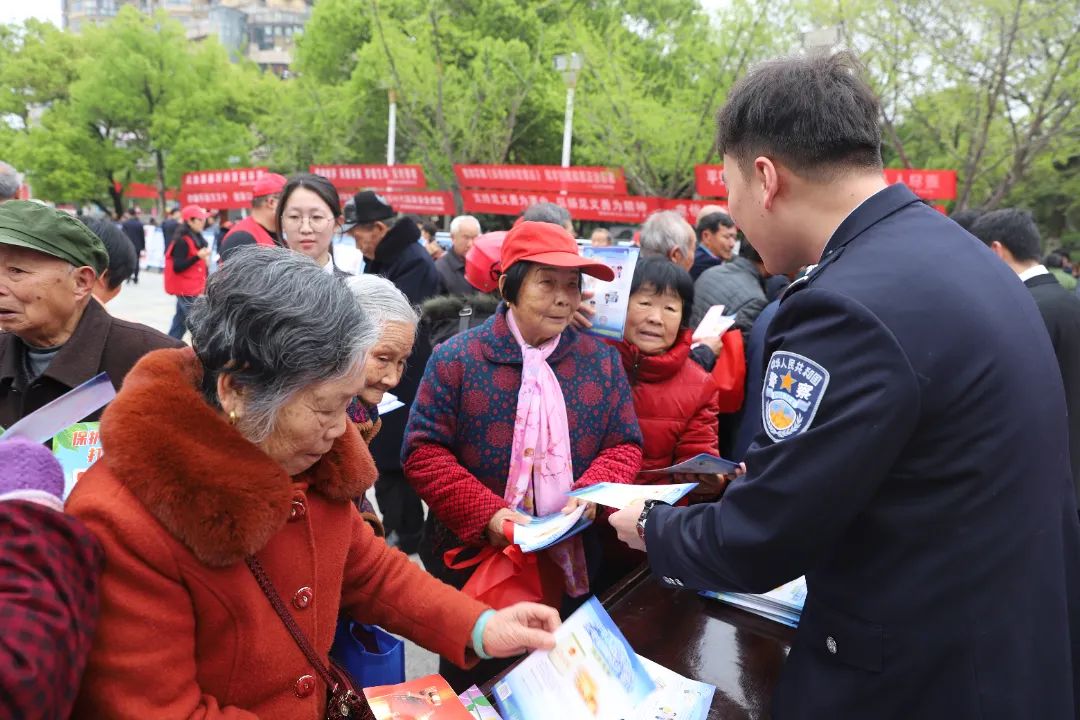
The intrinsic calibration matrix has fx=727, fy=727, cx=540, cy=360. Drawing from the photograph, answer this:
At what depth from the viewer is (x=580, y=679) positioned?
1.42 metres

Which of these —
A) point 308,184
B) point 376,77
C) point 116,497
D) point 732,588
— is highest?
point 376,77

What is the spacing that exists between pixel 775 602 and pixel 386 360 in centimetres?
133

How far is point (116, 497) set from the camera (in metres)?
1.08

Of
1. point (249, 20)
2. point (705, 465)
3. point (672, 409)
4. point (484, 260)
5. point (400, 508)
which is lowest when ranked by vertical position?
point (400, 508)

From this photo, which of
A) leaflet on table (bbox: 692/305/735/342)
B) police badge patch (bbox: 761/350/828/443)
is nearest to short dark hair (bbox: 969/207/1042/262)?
leaflet on table (bbox: 692/305/735/342)

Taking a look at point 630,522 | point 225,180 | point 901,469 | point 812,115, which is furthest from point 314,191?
point 225,180

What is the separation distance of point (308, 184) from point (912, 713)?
10.3 ft

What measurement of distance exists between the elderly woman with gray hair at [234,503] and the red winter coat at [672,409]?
1185mm

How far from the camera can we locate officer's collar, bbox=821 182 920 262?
1.29 m

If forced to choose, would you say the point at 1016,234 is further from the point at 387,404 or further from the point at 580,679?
the point at 580,679

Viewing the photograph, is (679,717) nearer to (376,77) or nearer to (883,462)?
(883,462)

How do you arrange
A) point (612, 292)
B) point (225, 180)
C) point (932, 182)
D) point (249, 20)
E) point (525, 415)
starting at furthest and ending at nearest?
point (249, 20)
point (225, 180)
point (932, 182)
point (612, 292)
point (525, 415)

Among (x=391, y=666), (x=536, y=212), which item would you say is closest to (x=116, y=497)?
(x=391, y=666)

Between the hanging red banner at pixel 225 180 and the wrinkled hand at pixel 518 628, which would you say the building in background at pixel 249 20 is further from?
the wrinkled hand at pixel 518 628
